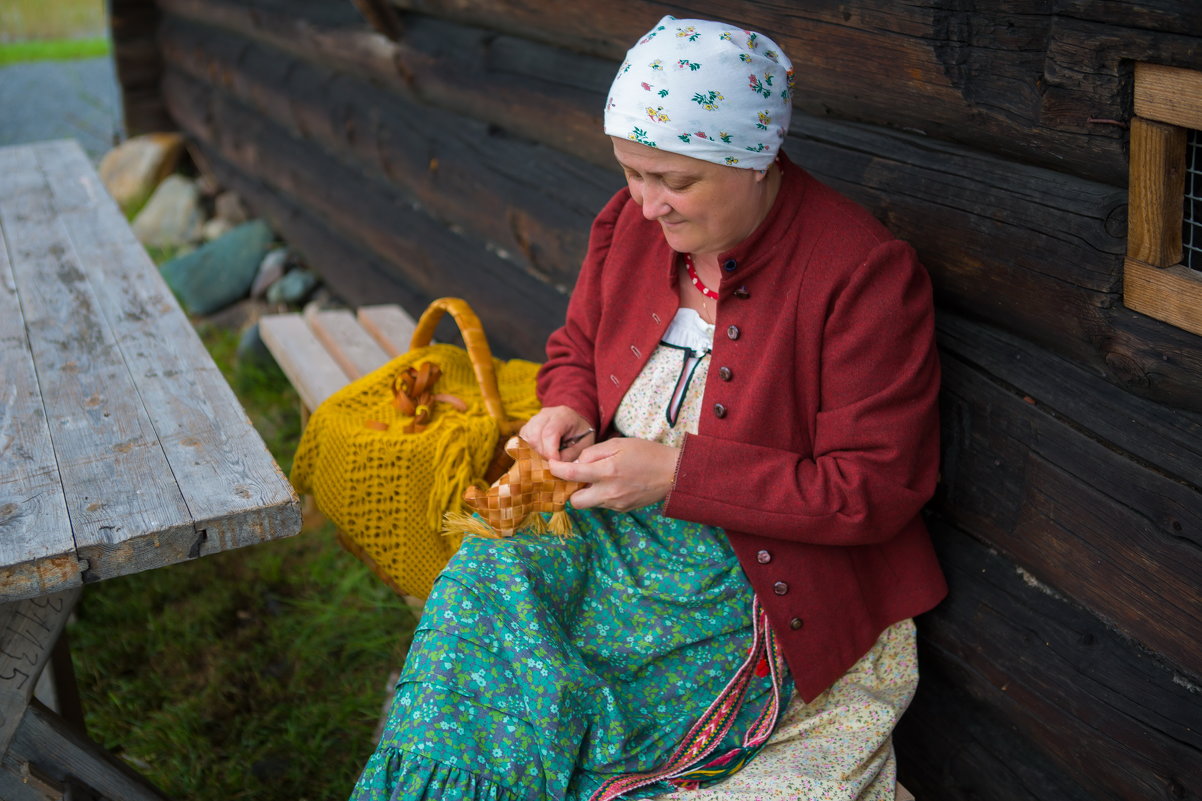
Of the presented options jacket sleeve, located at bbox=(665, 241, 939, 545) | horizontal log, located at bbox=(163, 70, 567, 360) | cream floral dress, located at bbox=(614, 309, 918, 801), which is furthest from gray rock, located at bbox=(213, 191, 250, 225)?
jacket sleeve, located at bbox=(665, 241, 939, 545)

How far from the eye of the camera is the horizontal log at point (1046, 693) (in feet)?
5.50

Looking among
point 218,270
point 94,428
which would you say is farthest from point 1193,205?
point 218,270

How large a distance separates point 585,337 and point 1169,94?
120 cm

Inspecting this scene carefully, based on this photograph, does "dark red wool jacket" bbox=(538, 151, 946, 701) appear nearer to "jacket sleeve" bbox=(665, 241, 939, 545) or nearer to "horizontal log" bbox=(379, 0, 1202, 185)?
"jacket sleeve" bbox=(665, 241, 939, 545)

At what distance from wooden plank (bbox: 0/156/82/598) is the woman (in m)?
0.56

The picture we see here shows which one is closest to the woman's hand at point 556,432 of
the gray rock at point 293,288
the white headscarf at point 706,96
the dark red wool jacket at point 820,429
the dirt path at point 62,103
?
the dark red wool jacket at point 820,429

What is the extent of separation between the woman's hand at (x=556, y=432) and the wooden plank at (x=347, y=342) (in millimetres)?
1183

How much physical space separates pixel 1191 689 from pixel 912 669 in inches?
19.6

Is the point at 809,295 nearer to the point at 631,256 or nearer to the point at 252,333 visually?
the point at 631,256

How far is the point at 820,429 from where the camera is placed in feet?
5.92

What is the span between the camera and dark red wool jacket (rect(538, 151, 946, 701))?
175cm

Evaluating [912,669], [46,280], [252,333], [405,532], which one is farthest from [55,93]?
Answer: [912,669]

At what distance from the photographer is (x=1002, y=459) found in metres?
1.89

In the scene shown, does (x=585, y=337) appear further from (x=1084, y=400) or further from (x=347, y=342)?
(x=347, y=342)
